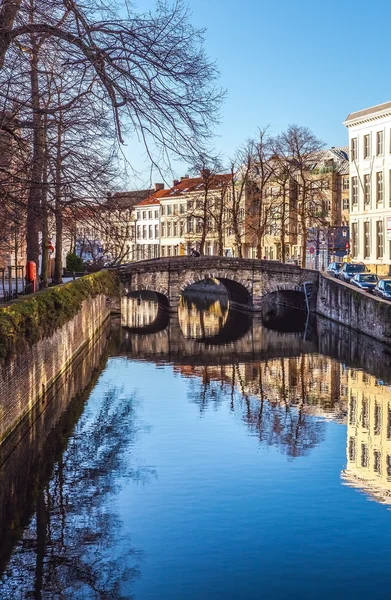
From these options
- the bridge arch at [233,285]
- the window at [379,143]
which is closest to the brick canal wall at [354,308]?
the bridge arch at [233,285]

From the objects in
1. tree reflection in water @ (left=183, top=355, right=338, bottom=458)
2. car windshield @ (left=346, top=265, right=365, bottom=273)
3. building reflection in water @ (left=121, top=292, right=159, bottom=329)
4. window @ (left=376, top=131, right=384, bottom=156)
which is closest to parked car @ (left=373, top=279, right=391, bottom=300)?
tree reflection in water @ (left=183, top=355, right=338, bottom=458)

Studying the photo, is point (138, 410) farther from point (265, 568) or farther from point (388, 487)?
point (265, 568)

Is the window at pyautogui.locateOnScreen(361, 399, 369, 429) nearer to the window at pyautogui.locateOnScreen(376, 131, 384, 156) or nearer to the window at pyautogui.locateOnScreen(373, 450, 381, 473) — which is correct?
the window at pyautogui.locateOnScreen(373, 450, 381, 473)

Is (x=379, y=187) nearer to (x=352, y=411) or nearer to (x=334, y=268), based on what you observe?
(x=334, y=268)

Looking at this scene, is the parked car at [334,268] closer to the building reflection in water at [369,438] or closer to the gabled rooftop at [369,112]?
the gabled rooftop at [369,112]

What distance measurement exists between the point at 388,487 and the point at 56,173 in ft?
27.2

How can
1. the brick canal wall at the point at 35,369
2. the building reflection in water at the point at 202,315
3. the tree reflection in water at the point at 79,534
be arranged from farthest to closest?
the building reflection in water at the point at 202,315 → the brick canal wall at the point at 35,369 → the tree reflection in water at the point at 79,534

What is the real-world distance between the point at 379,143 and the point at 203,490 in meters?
48.4

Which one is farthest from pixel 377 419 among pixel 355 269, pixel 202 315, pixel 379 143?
pixel 379 143

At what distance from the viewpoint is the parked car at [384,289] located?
43713 millimetres

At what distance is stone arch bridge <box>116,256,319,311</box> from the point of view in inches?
2279

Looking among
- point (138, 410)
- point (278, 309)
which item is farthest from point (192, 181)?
point (138, 410)

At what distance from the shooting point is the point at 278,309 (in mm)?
65000

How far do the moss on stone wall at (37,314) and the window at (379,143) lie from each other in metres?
28.9
